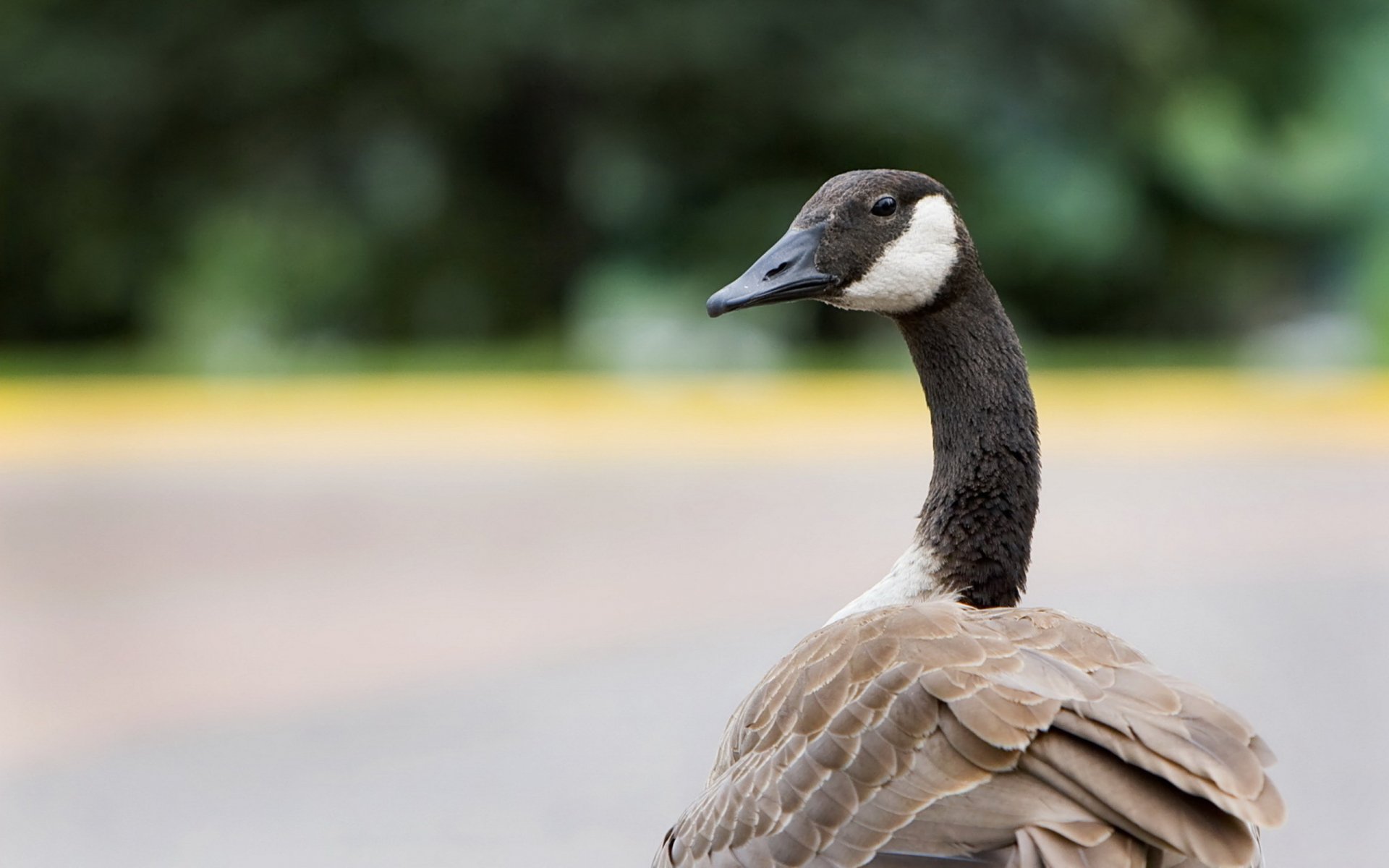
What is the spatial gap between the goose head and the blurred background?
366 centimetres

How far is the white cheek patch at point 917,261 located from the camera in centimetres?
258

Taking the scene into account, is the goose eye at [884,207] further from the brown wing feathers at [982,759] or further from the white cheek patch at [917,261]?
the brown wing feathers at [982,759]

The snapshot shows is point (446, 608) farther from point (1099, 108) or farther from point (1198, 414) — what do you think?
point (1099, 108)

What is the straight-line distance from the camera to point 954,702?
1.96m

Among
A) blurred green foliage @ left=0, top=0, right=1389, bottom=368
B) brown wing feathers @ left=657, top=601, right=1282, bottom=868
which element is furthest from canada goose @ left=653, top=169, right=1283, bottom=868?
blurred green foliage @ left=0, top=0, right=1389, bottom=368

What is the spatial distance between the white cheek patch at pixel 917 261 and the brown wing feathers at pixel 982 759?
0.58 metres

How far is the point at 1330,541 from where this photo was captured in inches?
274

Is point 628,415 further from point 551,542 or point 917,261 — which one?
point 917,261

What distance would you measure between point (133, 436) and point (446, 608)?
4824 millimetres

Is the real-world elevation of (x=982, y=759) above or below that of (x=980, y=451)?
below

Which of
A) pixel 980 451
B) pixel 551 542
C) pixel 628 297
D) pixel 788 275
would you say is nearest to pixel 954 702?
pixel 980 451

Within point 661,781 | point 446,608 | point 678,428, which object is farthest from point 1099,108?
point 661,781

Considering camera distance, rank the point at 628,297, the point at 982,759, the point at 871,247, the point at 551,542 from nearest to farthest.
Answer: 1. the point at 982,759
2. the point at 871,247
3. the point at 551,542
4. the point at 628,297

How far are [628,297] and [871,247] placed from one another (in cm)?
1136
